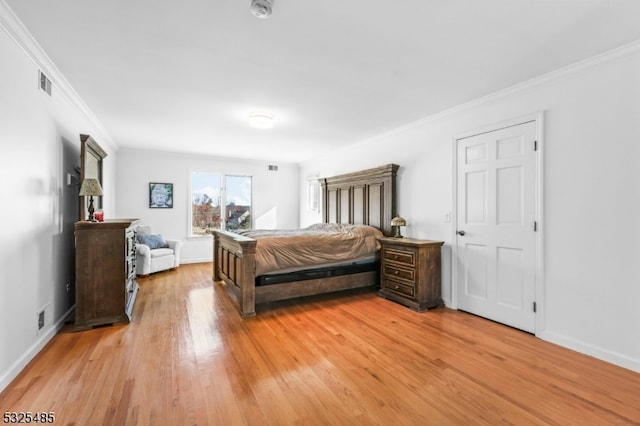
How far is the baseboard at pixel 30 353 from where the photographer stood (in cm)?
195

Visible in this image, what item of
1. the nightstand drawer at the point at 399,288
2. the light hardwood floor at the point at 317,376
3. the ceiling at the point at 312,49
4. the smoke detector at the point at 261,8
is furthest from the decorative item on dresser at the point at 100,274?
the nightstand drawer at the point at 399,288

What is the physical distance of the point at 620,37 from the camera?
218 cm

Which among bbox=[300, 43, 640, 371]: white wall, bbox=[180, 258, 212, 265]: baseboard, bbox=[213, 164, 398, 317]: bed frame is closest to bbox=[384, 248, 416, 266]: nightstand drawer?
bbox=[213, 164, 398, 317]: bed frame

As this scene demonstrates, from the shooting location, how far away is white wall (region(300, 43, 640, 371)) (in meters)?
2.29

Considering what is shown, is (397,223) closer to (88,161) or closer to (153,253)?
(88,161)

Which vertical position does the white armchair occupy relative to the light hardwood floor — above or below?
above

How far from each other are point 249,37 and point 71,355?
9.75 feet

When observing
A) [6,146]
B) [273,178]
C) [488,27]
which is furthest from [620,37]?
[273,178]

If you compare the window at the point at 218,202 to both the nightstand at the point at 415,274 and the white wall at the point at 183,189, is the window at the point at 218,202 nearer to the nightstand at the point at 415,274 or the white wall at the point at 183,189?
the white wall at the point at 183,189

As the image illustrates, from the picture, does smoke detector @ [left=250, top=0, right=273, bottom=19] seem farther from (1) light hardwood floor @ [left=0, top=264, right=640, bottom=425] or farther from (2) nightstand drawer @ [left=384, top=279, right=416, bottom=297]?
(2) nightstand drawer @ [left=384, top=279, right=416, bottom=297]

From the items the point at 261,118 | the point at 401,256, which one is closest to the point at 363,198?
the point at 401,256

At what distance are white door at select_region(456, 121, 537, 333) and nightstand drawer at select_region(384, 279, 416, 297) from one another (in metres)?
0.60

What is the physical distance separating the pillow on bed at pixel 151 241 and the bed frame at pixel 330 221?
1.46 m

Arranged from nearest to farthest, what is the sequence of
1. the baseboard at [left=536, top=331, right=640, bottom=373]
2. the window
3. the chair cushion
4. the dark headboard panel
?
the baseboard at [left=536, top=331, right=640, bottom=373] → the dark headboard panel → the chair cushion → the window
